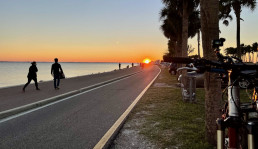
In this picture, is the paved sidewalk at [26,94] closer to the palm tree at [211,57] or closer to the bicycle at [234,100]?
the palm tree at [211,57]

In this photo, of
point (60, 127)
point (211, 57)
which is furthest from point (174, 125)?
point (60, 127)

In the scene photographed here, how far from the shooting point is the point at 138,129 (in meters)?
5.82

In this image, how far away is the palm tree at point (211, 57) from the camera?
4.54m

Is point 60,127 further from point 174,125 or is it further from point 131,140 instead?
point 174,125

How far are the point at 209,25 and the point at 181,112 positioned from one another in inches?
151

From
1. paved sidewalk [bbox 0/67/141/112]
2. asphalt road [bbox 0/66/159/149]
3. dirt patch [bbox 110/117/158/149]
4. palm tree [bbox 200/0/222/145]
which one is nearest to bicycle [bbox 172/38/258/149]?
palm tree [bbox 200/0/222/145]

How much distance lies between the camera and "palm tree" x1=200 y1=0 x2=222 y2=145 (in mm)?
4543

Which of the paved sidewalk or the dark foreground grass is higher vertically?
the paved sidewalk

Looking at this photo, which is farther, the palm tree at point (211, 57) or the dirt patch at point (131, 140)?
the dirt patch at point (131, 140)

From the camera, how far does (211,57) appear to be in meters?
4.58

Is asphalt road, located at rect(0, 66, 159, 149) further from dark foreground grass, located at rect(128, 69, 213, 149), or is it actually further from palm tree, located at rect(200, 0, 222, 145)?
palm tree, located at rect(200, 0, 222, 145)

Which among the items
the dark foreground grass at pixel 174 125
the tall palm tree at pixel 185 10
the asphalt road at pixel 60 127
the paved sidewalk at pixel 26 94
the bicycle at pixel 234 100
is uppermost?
the tall palm tree at pixel 185 10

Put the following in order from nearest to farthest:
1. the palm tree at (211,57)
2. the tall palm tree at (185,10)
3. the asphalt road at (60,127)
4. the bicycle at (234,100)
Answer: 1. the bicycle at (234,100)
2. the palm tree at (211,57)
3. the asphalt road at (60,127)
4. the tall palm tree at (185,10)

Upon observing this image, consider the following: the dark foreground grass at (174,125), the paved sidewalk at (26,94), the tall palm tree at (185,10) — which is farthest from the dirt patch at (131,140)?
the tall palm tree at (185,10)
